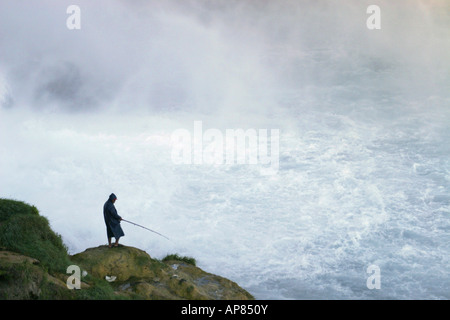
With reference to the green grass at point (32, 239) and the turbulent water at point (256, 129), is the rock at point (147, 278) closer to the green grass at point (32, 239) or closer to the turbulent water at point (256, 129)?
the green grass at point (32, 239)

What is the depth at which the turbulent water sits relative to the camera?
17.5 meters

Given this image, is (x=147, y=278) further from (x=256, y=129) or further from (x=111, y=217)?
(x=256, y=129)

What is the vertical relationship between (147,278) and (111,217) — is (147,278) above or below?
below

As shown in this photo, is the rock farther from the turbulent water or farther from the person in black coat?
the turbulent water

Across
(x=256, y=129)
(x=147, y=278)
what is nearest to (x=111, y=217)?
(x=147, y=278)

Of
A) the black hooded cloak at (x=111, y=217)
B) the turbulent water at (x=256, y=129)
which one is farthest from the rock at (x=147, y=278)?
the turbulent water at (x=256, y=129)

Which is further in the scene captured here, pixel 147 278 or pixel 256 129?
pixel 256 129

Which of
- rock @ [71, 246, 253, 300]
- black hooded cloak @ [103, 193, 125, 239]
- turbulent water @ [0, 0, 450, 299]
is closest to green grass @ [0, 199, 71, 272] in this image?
rock @ [71, 246, 253, 300]

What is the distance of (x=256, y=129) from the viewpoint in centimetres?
2798

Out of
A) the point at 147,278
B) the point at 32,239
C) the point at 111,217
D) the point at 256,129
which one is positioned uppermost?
the point at 256,129

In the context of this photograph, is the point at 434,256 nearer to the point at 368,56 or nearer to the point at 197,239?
the point at 197,239

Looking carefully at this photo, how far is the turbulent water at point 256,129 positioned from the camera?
57.4 feet
